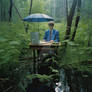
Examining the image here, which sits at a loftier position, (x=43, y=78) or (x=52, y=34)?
(x=52, y=34)

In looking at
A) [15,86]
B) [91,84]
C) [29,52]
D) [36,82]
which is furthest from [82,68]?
[29,52]

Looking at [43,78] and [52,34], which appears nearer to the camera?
[43,78]

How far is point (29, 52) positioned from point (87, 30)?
7.39ft

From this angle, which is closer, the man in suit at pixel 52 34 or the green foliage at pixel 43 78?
the green foliage at pixel 43 78

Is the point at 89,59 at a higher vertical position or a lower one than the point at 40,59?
higher

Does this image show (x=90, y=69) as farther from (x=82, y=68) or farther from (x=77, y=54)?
(x=77, y=54)

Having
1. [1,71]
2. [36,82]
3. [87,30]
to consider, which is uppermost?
[87,30]

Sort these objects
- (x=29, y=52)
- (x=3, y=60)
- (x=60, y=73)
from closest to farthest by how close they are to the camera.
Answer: (x=3, y=60) → (x=60, y=73) → (x=29, y=52)

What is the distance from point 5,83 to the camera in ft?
6.82

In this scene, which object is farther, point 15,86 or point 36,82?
point 36,82

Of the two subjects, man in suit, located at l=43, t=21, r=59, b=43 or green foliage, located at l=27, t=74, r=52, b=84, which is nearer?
green foliage, located at l=27, t=74, r=52, b=84

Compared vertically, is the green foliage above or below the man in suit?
below

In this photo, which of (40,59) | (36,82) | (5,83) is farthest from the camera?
(40,59)

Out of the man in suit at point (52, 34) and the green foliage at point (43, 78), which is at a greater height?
the man in suit at point (52, 34)
